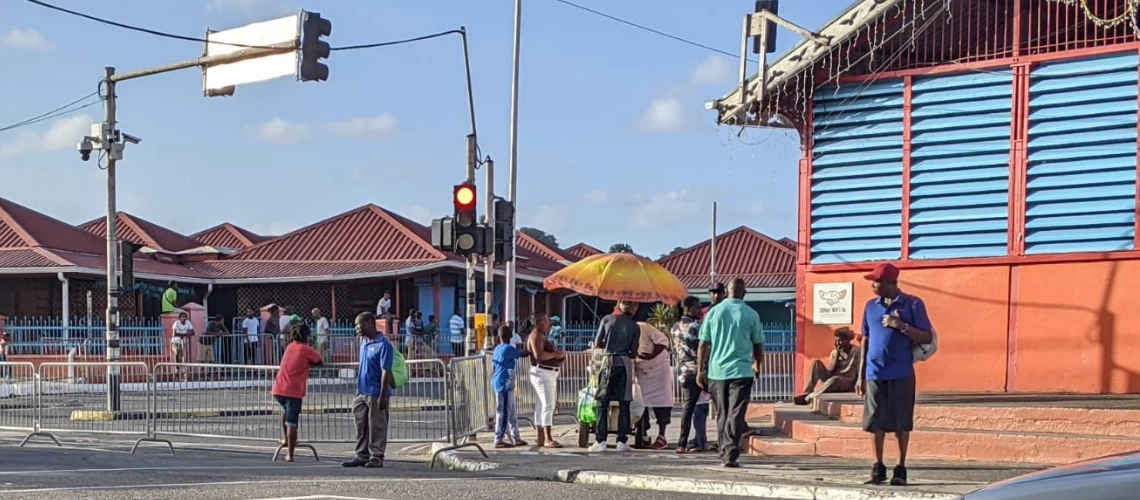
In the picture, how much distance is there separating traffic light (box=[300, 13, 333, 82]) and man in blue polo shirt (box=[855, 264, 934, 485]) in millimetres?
9207

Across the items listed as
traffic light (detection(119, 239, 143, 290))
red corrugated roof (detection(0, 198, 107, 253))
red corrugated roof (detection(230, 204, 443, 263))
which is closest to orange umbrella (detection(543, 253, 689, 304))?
traffic light (detection(119, 239, 143, 290))

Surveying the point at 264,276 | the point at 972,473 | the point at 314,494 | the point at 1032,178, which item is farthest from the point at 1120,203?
the point at 264,276

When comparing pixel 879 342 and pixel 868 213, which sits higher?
pixel 868 213

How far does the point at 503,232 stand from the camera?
714 inches

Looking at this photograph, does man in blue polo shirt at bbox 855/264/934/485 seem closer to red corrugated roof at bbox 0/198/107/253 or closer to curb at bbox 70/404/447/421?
curb at bbox 70/404/447/421

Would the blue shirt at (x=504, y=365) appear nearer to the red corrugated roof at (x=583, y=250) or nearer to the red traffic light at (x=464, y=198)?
the red traffic light at (x=464, y=198)

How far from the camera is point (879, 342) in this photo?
1030 centimetres

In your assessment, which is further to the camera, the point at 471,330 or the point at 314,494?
the point at 471,330

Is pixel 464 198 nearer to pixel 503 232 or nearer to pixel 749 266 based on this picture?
pixel 503 232

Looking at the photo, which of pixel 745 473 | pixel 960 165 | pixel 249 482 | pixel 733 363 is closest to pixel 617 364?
pixel 733 363

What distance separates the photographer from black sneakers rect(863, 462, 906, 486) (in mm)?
10219

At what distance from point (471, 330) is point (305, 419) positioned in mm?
3480

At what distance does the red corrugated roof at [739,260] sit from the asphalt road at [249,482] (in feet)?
119

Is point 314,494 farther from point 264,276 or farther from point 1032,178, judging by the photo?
point 264,276
